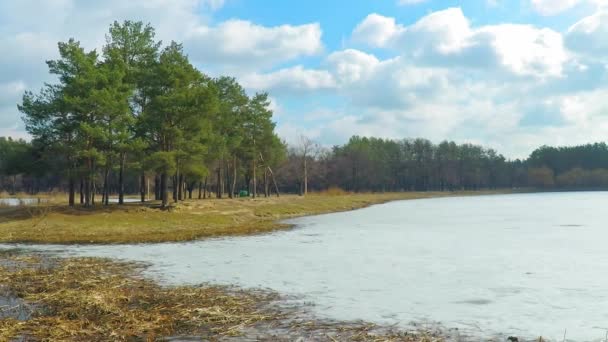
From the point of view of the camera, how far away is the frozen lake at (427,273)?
10266 mm

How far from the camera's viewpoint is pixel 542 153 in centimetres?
17188

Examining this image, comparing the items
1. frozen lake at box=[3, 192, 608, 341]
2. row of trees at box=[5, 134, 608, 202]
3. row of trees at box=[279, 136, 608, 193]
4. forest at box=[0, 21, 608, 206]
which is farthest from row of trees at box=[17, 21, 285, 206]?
row of trees at box=[279, 136, 608, 193]

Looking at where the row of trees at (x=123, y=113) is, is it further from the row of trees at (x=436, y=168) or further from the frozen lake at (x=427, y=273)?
the row of trees at (x=436, y=168)

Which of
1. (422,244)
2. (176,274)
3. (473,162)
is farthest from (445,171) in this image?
(176,274)

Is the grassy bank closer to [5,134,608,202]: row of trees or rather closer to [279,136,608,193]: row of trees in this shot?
[5,134,608,202]: row of trees

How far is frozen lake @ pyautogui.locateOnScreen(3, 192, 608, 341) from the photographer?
10266 mm

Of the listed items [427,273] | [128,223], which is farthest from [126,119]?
[427,273]

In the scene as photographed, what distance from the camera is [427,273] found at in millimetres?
15438

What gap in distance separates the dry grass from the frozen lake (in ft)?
3.29

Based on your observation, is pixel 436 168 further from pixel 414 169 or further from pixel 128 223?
pixel 128 223

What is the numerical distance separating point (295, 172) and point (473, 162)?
224 ft

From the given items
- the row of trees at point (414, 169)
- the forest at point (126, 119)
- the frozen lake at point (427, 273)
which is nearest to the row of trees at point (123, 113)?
the forest at point (126, 119)

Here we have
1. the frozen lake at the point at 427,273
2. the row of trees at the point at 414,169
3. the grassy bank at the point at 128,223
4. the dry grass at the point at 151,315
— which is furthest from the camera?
the row of trees at the point at 414,169

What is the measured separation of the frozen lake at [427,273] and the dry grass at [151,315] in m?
1.00
